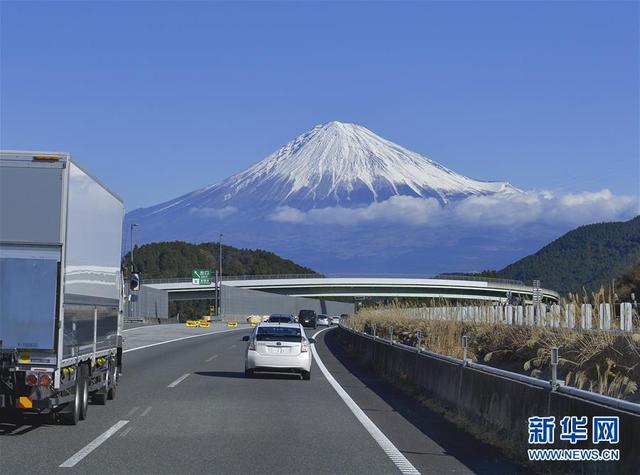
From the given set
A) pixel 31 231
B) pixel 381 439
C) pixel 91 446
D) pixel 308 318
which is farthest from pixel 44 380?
pixel 308 318

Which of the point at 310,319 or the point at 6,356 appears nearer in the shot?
the point at 6,356

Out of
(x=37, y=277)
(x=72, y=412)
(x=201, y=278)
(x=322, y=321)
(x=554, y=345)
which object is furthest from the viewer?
(x=201, y=278)

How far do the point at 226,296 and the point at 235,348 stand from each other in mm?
63553

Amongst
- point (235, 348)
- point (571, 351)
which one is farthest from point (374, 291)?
point (571, 351)

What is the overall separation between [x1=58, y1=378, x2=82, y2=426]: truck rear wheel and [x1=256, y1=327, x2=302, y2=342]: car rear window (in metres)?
9.62

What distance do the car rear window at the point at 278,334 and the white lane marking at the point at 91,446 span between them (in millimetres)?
9155

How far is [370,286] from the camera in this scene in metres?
127

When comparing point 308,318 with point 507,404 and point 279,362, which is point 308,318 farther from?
point 507,404

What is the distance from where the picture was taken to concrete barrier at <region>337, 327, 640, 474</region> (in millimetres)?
A: 8758

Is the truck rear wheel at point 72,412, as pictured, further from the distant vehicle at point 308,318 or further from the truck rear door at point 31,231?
the distant vehicle at point 308,318

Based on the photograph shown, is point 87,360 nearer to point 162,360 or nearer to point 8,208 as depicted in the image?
point 8,208

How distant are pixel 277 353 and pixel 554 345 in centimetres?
748

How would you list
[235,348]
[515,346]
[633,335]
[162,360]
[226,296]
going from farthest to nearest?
1. [226,296]
2. [235,348]
3. [162,360]
4. [515,346]
5. [633,335]

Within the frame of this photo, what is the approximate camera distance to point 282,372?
23.9 metres
